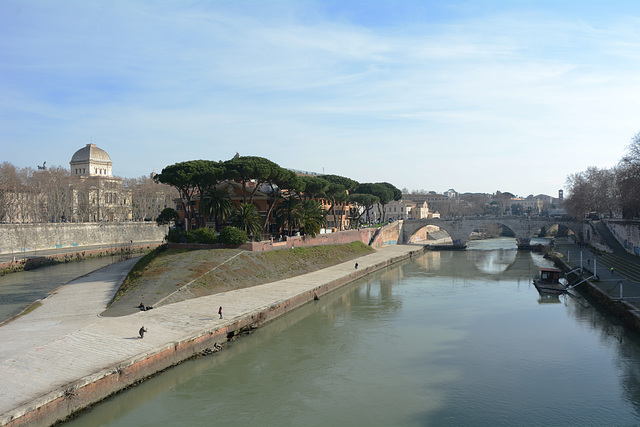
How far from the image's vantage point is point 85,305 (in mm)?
29547

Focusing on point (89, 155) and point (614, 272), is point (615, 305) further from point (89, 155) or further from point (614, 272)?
point (89, 155)

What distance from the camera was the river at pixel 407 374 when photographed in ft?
55.6

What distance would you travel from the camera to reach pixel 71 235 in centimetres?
7000

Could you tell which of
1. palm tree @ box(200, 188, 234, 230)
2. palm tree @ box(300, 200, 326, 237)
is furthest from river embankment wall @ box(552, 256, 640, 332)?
palm tree @ box(200, 188, 234, 230)

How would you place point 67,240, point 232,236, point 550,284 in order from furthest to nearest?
point 67,240, point 550,284, point 232,236

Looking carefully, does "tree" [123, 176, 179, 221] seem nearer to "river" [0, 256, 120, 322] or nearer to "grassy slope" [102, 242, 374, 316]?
"river" [0, 256, 120, 322]

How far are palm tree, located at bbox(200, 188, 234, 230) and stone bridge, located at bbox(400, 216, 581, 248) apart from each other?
48.5 meters

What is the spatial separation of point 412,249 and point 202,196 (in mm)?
40513

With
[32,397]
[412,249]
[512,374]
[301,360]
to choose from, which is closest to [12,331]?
[32,397]

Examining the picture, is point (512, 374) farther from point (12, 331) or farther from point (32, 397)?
point (12, 331)

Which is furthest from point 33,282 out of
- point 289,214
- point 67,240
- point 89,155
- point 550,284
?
point 89,155

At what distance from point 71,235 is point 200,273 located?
45.3m

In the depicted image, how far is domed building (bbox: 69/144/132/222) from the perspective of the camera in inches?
3209

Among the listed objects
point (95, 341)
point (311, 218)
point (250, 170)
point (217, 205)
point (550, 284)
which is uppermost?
point (250, 170)
